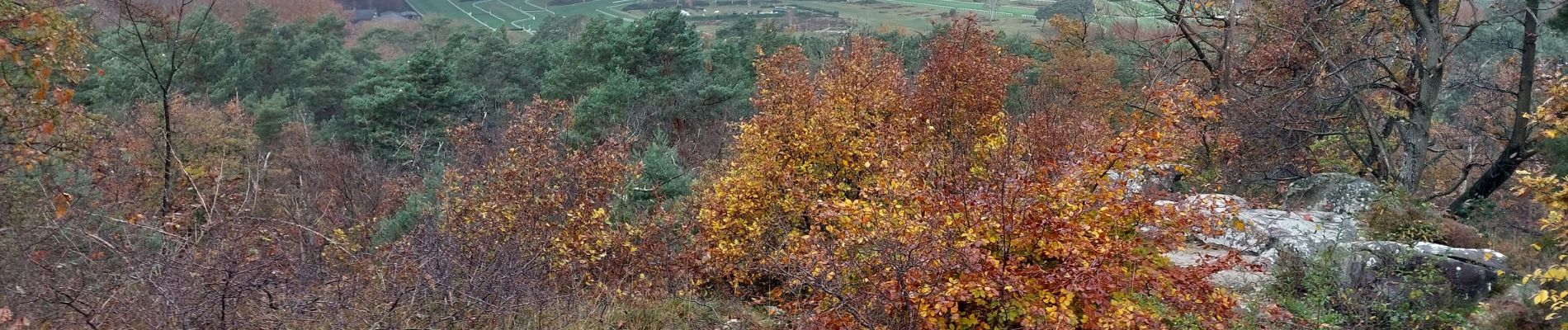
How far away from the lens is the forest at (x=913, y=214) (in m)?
6.16

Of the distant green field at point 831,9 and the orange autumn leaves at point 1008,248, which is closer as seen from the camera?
the orange autumn leaves at point 1008,248

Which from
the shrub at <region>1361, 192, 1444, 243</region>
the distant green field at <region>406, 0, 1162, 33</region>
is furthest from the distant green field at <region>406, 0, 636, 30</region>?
the shrub at <region>1361, 192, 1444, 243</region>

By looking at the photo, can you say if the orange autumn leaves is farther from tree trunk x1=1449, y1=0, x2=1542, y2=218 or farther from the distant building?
the distant building

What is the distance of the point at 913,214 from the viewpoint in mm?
7016

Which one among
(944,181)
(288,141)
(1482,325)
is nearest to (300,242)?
(944,181)

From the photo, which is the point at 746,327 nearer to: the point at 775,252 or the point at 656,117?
the point at 775,252

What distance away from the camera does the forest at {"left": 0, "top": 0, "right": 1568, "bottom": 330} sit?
616 centimetres

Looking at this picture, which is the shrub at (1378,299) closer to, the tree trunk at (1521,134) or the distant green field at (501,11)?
the tree trunk at (1521,134)

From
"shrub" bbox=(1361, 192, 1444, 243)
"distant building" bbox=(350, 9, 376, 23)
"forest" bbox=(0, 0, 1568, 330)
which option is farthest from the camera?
"distant building" bbox=(350, 9, 376, 23)

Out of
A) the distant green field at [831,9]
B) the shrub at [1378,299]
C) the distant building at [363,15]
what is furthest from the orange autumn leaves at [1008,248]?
the distant building at [363,15]

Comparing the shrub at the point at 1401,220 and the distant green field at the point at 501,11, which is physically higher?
the shrub at the point at 1401,220

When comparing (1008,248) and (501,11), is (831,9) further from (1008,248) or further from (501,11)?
(1008,248)

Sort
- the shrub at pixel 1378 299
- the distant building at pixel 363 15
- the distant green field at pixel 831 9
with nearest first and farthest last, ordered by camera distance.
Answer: the shrub at pixel 1378 299 → the distant green field at pixel 831 9 → the distant building at pixel 363 15

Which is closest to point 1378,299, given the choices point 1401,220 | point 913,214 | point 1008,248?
point 1401,220
